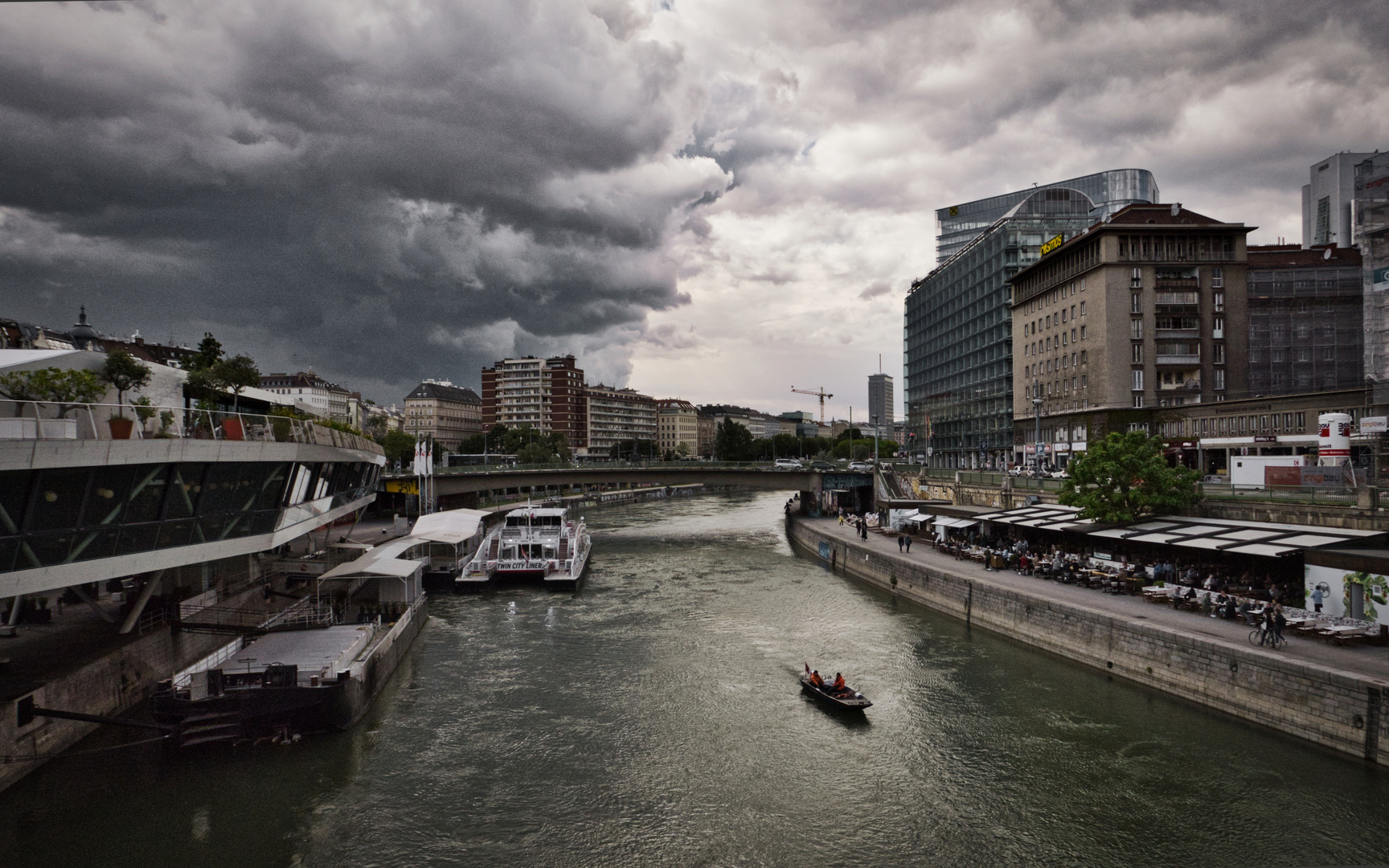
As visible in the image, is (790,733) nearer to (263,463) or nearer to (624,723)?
(624,723)

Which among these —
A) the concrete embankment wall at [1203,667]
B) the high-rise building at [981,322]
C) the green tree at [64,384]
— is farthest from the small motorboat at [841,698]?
the high-rise building at [981,322]

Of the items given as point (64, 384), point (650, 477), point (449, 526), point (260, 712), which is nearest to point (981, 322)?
point (650, 477)

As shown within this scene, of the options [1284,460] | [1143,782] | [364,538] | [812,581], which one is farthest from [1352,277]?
[364,538]

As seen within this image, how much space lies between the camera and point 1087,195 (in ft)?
416

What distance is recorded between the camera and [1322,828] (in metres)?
16.6

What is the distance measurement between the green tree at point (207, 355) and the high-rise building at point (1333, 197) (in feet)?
443

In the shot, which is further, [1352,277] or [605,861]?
[1352,277]

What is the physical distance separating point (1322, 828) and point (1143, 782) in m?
3.61


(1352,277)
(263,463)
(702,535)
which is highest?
(1352,277)

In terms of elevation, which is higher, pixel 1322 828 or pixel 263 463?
pixel 263 463

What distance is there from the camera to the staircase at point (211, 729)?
2039cm

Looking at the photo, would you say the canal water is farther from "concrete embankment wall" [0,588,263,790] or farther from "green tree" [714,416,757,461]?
"green tree" [714,416,757,461]

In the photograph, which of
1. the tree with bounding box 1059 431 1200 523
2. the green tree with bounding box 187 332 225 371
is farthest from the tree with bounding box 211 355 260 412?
the tree with bounding box 1059 431 1200 523

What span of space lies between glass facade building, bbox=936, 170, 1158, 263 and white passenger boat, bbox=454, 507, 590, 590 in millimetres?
109316
